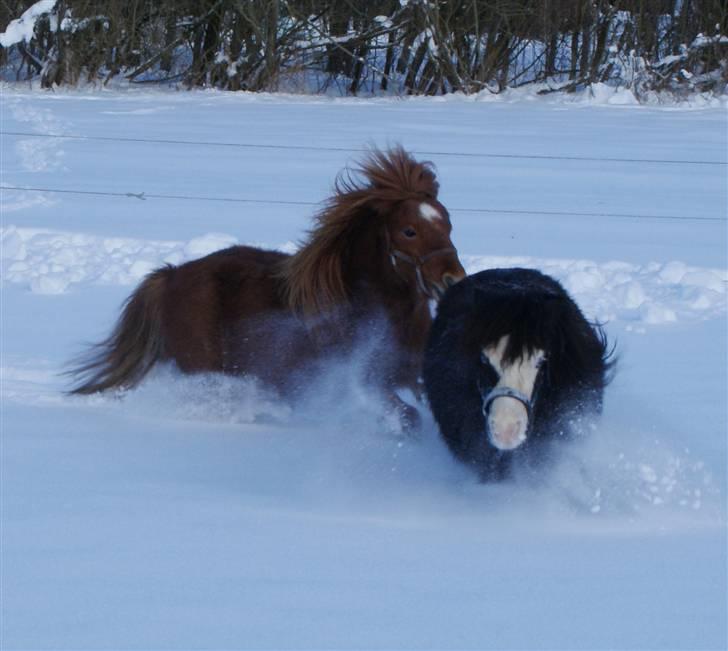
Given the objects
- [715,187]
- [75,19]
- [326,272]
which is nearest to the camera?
[326,272]

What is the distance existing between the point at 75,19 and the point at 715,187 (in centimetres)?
1208

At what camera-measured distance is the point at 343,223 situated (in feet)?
14.9

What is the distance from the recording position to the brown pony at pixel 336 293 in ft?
14.2

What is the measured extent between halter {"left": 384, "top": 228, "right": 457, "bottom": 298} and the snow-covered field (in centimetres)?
53

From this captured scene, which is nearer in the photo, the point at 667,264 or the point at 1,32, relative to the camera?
the point at 667,264

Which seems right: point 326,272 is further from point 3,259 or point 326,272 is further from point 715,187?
point 715,187

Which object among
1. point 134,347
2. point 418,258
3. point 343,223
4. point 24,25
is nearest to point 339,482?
point 418,258

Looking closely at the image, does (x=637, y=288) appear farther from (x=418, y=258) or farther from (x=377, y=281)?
(x=418, y=258)

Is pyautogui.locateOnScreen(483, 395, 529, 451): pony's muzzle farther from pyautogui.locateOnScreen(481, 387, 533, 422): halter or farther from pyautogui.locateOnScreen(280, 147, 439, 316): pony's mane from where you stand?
pyautogui.locateOnScreen(280, 147, 439, 316): pony's mane

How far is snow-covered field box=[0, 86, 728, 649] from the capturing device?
8.83ft

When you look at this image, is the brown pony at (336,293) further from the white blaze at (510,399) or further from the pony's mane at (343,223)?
the white blaze at (510,399)

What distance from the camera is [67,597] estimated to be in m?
2.78

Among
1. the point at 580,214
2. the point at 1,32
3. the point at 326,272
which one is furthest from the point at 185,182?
the point at 1,32

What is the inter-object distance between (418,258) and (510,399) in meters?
1.02
